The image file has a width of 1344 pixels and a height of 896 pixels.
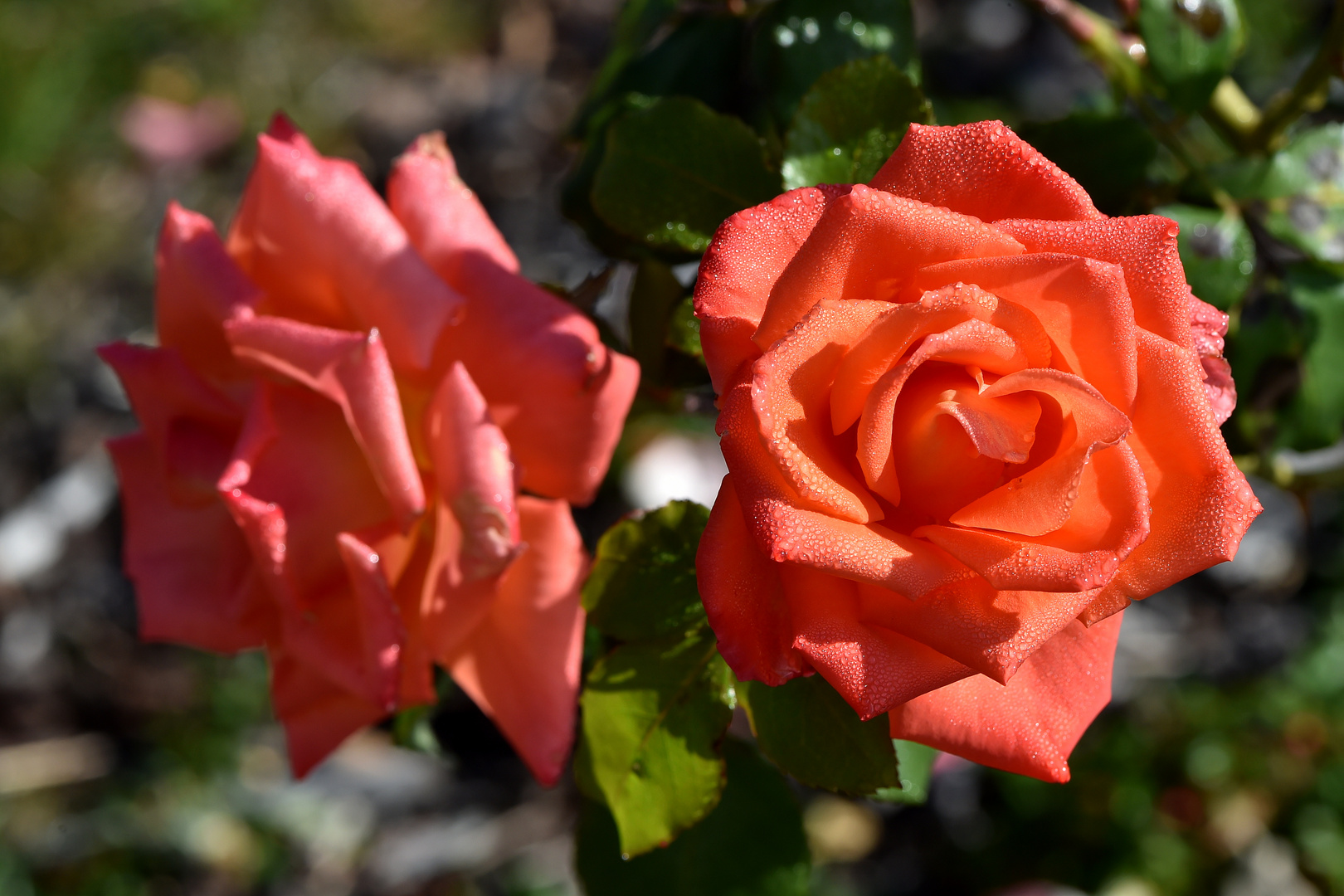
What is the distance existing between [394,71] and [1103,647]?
2.73 m

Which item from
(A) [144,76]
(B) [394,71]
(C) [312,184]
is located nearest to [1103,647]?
(C) [312,184]

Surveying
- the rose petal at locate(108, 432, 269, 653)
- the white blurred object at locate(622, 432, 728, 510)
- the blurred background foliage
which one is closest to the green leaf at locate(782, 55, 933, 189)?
the blurred background foliage

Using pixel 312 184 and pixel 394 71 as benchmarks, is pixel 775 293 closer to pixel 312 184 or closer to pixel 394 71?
pixel 312 184

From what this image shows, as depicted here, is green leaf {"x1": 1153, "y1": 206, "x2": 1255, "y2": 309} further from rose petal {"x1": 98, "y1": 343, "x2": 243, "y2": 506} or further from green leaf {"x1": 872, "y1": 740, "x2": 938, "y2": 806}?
rose petal {"x1": 98, "y1": 343, "x2": 243, "y2": 506}

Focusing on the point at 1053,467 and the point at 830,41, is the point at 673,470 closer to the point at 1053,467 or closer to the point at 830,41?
the point at 830,41

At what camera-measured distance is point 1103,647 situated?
427mm

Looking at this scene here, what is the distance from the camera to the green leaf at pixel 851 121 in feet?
1.71

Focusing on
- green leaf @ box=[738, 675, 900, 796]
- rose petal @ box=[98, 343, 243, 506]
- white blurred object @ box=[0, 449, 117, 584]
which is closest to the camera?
green leaf @ box=[738, 675, 900, 796]

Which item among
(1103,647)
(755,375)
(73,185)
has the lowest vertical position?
(73,185)

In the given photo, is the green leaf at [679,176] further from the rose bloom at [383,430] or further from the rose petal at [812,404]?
the rose petal at [812,404]

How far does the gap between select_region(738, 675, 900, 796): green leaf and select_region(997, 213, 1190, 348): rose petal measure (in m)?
0.23

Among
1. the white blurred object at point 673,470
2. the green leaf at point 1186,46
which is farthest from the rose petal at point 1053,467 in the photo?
the white blurred object at point 673,470

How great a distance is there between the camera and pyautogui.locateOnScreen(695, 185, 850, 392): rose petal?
0.39m

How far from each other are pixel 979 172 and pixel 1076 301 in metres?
0.07
